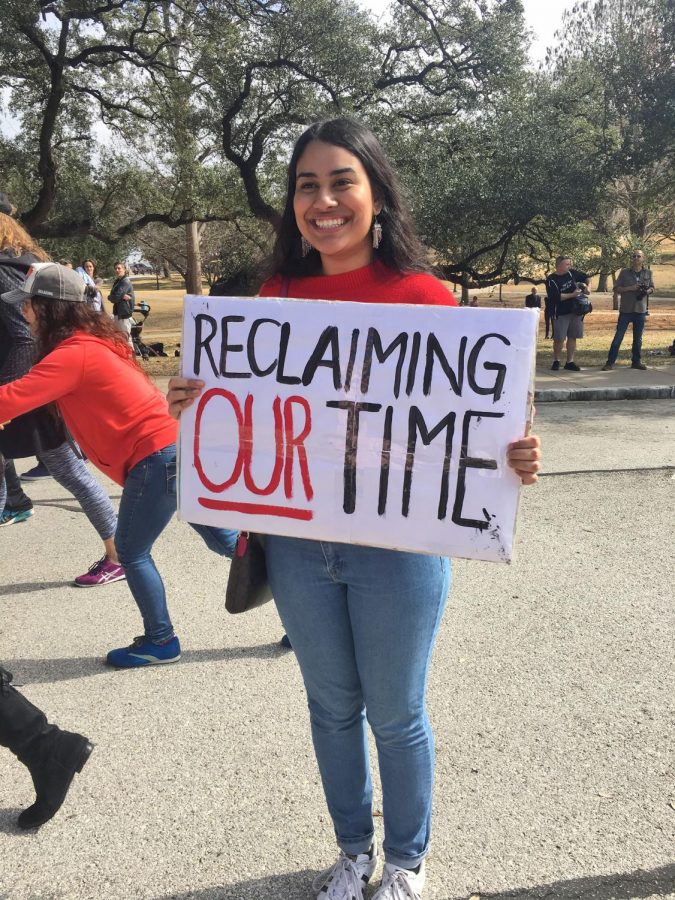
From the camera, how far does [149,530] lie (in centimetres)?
329

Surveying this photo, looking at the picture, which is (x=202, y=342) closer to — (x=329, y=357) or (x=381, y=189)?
(x=329, y=357)

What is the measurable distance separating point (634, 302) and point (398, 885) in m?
12.0

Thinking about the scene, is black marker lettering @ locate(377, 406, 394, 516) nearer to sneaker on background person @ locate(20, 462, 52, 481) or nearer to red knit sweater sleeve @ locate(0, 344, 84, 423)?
red knit sweater sleeve @ locate(0, 344, 84, 423)

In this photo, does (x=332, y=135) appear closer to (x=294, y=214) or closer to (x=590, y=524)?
(x=294, y=214)

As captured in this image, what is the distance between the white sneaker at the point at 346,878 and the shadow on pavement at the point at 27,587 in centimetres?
272

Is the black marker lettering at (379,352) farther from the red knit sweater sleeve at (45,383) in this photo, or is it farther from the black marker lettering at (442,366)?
the red knit sweater sleeve at (45,383)

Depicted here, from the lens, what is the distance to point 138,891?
7.18ft

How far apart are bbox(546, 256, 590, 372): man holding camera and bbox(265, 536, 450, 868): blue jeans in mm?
11322

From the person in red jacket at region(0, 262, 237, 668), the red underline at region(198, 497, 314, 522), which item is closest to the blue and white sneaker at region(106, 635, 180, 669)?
the person in red jacket at region(0, 262, 237, 668)

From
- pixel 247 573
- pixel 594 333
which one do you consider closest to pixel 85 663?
pixel 247 573

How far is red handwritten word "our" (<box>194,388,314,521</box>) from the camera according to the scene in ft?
6.31

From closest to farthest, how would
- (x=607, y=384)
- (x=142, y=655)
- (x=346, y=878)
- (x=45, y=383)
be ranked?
1. (x=346, y=878)
2. (x=45, y=383)
3. (x=142, y=655)
4. (x=607, y=384)

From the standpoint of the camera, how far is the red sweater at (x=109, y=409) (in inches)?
124

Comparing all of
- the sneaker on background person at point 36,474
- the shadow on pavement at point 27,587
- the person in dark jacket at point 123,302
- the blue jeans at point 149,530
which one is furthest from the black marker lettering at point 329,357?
the person in dark jacket at point 123,302
